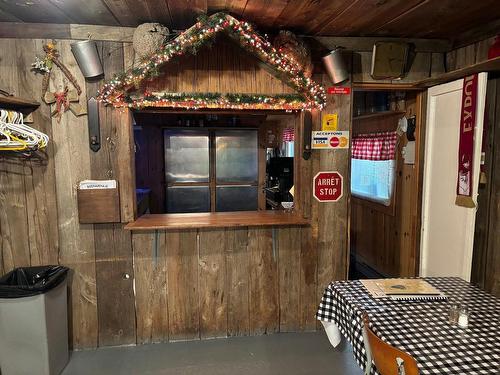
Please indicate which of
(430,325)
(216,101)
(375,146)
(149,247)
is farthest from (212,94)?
(375,146)

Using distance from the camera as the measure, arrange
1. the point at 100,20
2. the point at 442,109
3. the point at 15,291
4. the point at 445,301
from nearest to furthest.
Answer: the point at 445,301
the point at 15,291
the point at 100,20
the point at 442,109

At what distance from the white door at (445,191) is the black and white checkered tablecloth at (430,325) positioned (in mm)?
601

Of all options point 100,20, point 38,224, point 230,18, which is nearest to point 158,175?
point 38,224

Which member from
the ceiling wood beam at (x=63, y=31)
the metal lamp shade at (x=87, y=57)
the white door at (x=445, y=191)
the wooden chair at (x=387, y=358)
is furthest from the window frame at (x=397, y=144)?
the metal lamp shade at (x=87, y=57)

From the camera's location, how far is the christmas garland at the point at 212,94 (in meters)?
2.24

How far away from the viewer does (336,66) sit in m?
2.55

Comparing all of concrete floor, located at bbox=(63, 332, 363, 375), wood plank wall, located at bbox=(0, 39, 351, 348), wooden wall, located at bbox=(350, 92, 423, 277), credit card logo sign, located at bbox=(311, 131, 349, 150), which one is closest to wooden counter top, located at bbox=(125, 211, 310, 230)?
wood plank wall, located at bbox=(0, 39, 351, 348)

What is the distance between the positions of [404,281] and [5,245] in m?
2.79

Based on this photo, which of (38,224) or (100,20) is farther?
(38,224)

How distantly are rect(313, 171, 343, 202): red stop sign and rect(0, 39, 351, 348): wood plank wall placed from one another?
0.05 metres

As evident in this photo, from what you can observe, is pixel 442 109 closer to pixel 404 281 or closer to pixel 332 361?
pixel 404 281

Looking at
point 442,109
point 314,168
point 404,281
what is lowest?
point 404,281

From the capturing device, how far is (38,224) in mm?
2525

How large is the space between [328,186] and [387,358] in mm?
1692
